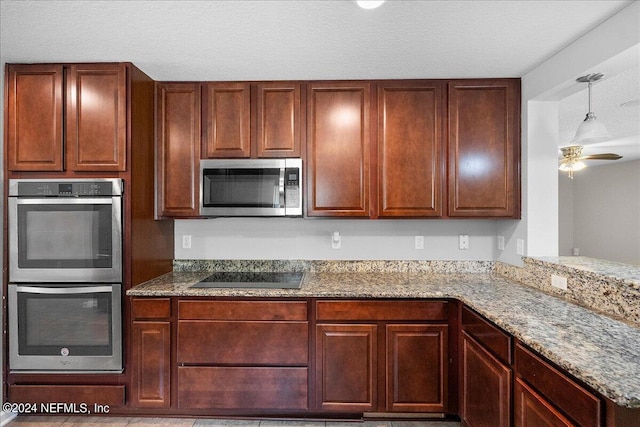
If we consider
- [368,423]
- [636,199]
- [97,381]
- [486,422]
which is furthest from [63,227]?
[636,199]

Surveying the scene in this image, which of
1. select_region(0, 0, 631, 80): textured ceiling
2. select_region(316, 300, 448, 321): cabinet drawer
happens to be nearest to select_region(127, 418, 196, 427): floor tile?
select_region(316, 300, 448, 321): cabinet drawer

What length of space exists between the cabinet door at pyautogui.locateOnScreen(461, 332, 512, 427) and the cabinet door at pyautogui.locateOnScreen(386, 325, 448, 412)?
0.50ft

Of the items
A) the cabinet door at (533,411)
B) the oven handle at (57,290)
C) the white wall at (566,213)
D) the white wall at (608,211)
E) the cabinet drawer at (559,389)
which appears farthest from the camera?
the white wall at (566,213)

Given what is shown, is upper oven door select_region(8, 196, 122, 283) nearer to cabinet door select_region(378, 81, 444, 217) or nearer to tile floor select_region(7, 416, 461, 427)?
tile floor select_region(7, 416, 461, 427)

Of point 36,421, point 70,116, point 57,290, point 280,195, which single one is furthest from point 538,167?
point 36,421

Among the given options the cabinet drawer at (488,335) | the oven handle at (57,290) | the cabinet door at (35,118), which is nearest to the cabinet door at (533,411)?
the cabinet drawer at (488,335)

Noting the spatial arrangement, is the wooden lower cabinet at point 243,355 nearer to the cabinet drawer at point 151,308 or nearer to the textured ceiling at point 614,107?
the cabinet drawer at point 151,308

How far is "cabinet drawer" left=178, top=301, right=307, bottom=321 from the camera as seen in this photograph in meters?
2.22

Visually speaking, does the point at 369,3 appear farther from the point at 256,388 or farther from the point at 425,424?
the point at 425,424

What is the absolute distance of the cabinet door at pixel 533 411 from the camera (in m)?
1.24

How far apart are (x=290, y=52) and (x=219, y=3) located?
56 centimetres

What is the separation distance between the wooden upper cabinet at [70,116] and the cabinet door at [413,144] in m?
1.76

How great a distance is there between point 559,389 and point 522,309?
60 centimetres

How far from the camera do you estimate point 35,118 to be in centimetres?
225
